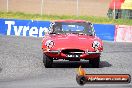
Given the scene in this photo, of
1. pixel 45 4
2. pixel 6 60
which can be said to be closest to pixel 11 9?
pixel 45 4

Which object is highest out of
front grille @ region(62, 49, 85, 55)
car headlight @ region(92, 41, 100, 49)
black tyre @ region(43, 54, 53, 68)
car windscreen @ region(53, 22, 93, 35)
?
car windscreen @ region(53, 22, 93, 35)

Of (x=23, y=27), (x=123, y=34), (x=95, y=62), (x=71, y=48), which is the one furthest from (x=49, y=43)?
(x=23, y=27)

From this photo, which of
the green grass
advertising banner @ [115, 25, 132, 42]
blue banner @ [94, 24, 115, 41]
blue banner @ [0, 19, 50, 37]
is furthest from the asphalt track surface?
the green grass

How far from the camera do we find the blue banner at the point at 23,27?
106ft

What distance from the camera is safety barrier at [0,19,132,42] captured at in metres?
30.7

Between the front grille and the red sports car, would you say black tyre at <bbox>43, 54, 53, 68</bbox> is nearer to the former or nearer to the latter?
the red sports car

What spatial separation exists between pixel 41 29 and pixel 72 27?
15976mm

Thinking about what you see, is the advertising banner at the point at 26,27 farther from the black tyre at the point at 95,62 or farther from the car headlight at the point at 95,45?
the car headlight at the point at 95,45

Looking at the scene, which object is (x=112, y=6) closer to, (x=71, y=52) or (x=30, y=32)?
(x=30, y=32)

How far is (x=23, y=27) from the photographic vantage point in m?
32.8

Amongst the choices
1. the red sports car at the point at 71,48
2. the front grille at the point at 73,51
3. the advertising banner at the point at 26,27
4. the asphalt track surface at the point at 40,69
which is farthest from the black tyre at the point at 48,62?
the advertising banner at the point at 26,27

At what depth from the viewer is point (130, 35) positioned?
30359 mm

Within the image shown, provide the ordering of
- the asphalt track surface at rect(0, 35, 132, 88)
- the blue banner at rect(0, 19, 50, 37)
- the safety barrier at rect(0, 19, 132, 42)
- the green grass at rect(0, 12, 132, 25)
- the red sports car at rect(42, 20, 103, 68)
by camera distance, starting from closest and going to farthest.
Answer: the asphalt track surface at rect(0, 35, 132, 88) → the red sports car at rect(42, 20, 103, 68) → the safety barrier at rect(0, 19, 132, 42) → the blue banner at rect(0, 19, 50, 37) → the green grass at rect(0, 12, 132, 25)

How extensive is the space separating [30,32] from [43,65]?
654 inches
